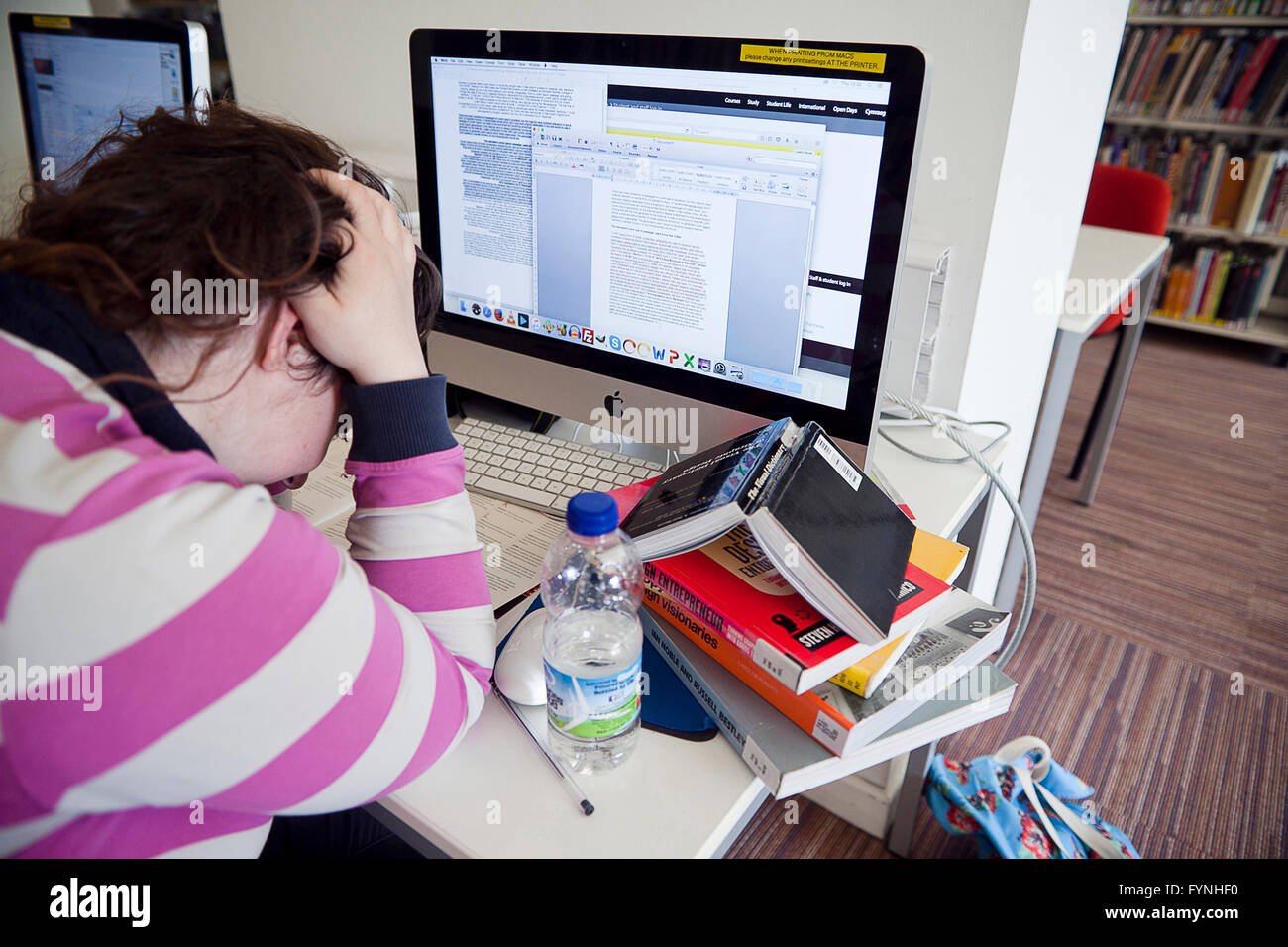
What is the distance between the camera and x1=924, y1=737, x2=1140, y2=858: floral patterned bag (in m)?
1.19

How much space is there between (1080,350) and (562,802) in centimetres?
176

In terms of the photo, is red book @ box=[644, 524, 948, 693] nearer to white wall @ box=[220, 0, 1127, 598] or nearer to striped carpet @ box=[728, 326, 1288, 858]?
white wall @ box=[220, 0, 1127, 598]

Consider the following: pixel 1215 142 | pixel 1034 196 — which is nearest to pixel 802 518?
pixel 1034 196

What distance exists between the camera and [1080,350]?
1875 mm

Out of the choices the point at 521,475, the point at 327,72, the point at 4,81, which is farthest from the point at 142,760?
the point at 4,81

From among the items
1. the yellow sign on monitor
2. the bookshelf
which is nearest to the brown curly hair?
the yellow sign on monitor

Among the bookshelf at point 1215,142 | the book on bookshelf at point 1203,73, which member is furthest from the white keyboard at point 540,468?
the bookshelf at point 1215,142

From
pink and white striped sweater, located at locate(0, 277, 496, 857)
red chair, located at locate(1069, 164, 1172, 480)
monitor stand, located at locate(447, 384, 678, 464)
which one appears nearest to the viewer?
pink and white striped sweater, located at locate(0, 277, 496, 857)

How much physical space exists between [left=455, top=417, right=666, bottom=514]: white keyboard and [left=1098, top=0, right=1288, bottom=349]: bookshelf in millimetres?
3636

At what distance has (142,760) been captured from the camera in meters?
0.43

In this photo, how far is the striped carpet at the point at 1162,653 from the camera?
1.42 m

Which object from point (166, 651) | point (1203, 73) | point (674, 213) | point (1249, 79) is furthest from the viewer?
point (1203, 73)

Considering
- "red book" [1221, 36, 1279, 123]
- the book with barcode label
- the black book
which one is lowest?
the book with barcode label

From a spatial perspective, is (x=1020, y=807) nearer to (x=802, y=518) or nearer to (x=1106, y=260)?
(x=802, y=518)
